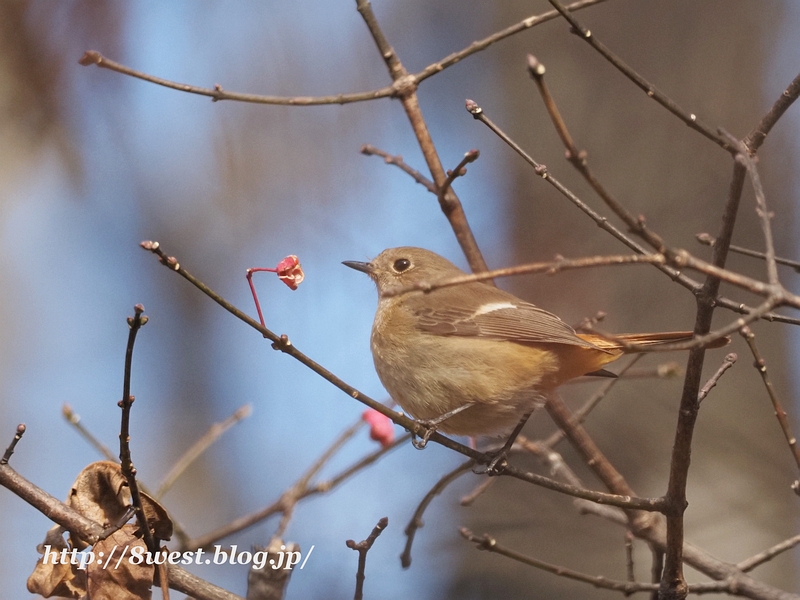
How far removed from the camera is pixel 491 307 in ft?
10.3

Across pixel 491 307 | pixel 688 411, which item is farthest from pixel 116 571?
pixel 491 307

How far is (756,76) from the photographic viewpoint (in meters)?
4.98

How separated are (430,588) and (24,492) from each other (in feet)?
10.4

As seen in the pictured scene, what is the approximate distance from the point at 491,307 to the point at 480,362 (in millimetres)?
403

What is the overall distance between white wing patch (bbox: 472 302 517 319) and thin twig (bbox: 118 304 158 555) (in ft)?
5.51

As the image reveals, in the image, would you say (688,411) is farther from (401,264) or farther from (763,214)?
(401,264)

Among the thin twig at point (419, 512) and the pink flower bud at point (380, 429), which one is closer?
the thin twig at point (419, 512)

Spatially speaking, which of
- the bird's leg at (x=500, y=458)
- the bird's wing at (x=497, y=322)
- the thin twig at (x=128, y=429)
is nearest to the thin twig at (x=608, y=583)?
the bird's leg at (x=500, y=458)

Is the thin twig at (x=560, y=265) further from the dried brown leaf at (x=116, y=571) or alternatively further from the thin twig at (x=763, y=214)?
the dried brown leaf at (x=116, y=571)

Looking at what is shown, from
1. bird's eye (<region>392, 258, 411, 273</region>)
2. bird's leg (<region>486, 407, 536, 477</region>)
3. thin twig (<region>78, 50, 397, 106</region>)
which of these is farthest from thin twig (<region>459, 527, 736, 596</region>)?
bird's eye (<region>392, 258, 411, 273</region>)

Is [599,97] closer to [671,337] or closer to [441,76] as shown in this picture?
[441,76]

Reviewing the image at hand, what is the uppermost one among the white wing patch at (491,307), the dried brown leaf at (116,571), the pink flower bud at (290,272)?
the white wing patch at (491,307)

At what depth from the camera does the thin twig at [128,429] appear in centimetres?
145

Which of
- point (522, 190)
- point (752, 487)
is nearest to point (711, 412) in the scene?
point (752, 487)
